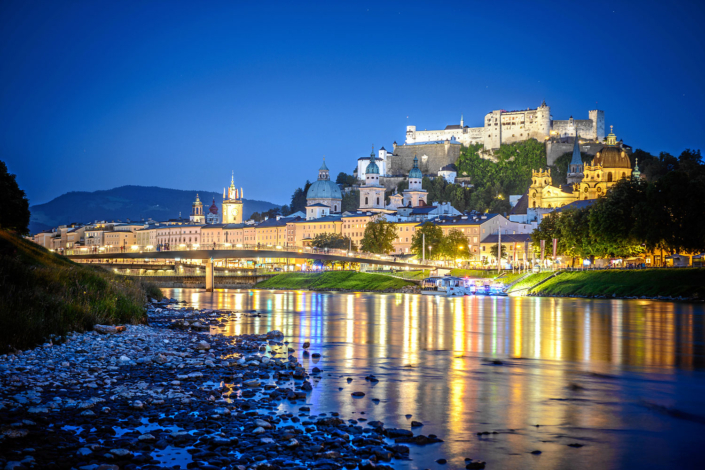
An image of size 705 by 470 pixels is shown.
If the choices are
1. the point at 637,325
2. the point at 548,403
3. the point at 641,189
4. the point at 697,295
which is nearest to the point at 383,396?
the point at 548,403

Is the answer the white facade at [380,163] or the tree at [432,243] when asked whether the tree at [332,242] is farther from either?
the white facade at [380,163]

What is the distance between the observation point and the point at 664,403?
14812mm

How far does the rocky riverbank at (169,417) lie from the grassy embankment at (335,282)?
60.5 meters

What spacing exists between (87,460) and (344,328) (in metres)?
22.3

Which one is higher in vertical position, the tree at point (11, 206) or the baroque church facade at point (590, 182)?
the baroque church facade at point (590, 182)

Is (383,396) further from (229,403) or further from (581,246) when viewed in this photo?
(581,246)

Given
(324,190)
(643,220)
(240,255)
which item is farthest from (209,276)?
(324,190)

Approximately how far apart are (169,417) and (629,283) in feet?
164

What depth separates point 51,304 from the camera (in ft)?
64.7

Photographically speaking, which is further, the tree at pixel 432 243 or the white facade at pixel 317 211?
the white facade at pixel 317 211

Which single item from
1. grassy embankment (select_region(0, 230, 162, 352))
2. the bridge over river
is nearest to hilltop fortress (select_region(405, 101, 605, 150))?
the bridge over river

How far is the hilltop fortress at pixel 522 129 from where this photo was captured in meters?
160

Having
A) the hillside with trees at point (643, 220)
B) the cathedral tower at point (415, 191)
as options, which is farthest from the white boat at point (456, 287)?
the cathedral tower at point (415, 191)

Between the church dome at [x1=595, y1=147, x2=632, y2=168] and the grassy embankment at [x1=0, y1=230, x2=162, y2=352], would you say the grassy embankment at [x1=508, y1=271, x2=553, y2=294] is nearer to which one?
the grassy embankment at [x1=0, y1=230, x2=162, y2=352]
